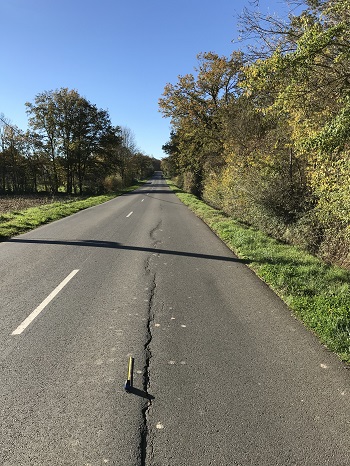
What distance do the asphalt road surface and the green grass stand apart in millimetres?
227

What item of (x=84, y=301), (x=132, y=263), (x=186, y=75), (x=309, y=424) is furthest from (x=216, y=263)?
(x=186, y=75)

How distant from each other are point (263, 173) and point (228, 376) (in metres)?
10.7

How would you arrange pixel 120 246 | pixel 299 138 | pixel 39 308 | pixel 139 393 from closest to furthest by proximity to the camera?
pixel 139 393 < pixel 39 308 < pixel 299 138 < pixel 120 246

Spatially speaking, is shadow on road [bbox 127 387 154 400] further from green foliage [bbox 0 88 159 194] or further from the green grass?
green foliage [bbox 0 88 159 194]

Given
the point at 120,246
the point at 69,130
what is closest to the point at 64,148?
the point at 69,130

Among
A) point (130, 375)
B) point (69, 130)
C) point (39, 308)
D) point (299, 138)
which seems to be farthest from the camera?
point (69, 130)

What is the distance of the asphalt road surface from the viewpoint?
8.39 ft

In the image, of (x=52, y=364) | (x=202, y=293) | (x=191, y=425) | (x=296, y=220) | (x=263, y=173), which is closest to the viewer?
(x=191, y=425)

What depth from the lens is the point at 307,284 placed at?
6.24 metres

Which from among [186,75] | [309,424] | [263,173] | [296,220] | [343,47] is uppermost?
[186,75]

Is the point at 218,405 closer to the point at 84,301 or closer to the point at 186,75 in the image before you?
the point at 84,301

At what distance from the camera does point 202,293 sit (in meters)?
6.00

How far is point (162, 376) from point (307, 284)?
385 cm

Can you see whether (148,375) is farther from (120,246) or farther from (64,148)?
(64,148)
